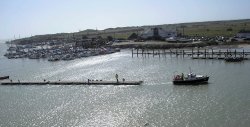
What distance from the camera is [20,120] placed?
33469 mm

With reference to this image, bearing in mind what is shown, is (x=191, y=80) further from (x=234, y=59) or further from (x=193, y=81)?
(x=234, y=59)

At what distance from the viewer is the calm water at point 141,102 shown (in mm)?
30594

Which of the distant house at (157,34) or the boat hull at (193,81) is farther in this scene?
the distant house at (157,34)

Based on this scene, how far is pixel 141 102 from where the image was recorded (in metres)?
36.2

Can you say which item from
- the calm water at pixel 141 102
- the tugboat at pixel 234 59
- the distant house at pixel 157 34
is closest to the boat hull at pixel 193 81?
the calm water at pixel 141 102

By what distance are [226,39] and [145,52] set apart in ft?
67.0

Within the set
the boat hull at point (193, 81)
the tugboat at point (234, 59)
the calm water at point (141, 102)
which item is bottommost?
the calm water at point (141, 102)

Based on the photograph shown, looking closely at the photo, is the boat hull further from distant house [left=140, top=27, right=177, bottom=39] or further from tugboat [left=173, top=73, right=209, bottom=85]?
distant house [left=140, top=27, right=177, bottom=39]

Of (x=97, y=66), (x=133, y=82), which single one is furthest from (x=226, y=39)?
(x=133, y=82)

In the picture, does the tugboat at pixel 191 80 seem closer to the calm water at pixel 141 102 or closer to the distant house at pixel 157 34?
the calm water at pixel 141 102

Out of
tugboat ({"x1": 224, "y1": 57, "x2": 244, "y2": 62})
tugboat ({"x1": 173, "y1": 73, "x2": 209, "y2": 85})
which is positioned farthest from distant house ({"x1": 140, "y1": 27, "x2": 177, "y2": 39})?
tugboat ({"x1": 173, "y1": 73, "x2": 209, "y2": 85})

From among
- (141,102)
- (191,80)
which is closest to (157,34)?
(191,80)

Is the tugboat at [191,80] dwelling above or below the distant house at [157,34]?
below

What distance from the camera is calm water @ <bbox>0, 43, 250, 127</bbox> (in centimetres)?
3059
